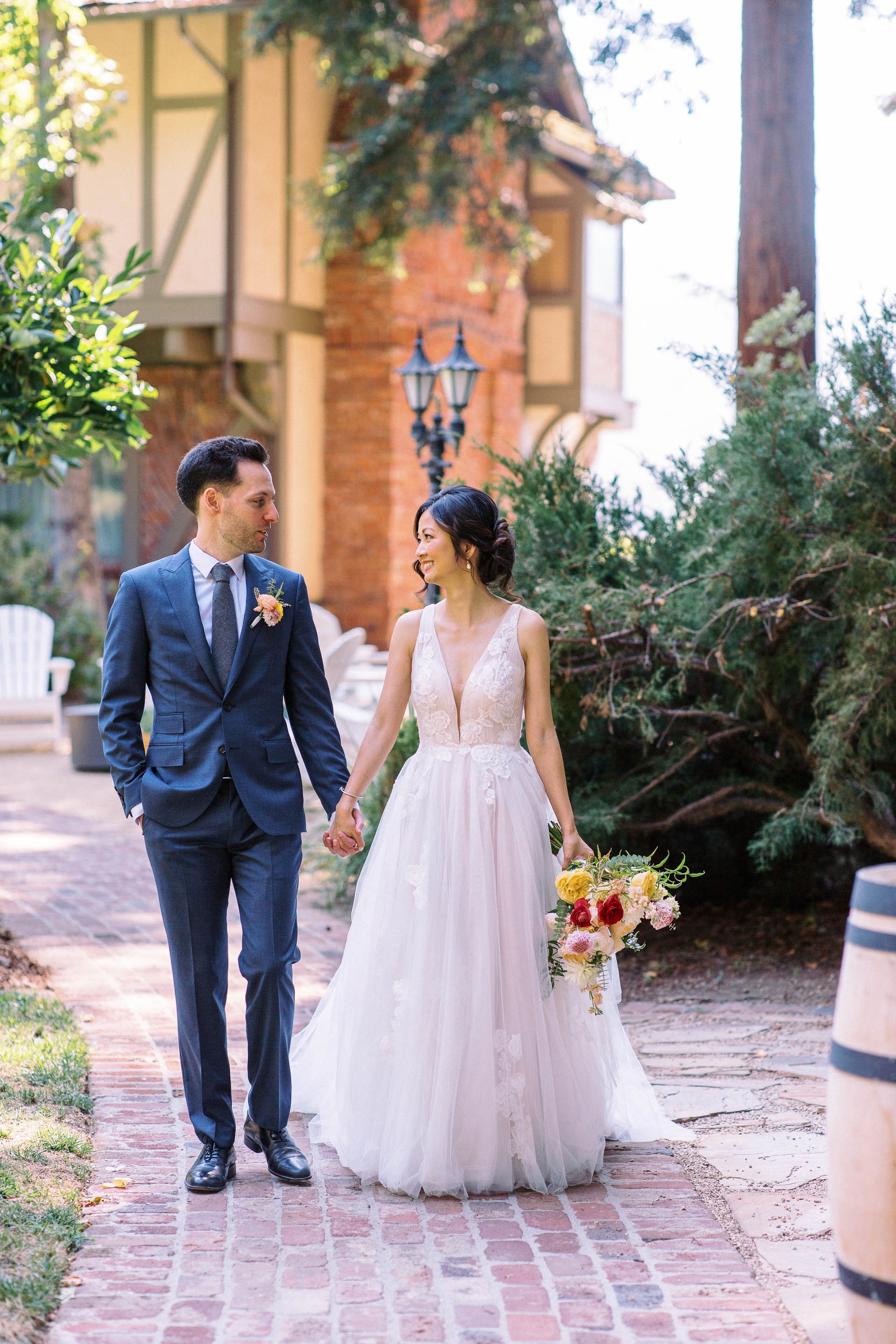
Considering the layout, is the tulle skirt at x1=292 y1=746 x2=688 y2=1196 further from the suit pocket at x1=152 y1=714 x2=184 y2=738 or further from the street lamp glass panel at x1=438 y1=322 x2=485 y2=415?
A: the street lamp glass panel at x1=438 y1=322 x2=485 y2=415

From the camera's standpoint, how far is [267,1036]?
4133 millimetres

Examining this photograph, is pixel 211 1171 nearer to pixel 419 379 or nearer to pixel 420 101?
pixel 419 379

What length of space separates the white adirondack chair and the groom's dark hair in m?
10.6

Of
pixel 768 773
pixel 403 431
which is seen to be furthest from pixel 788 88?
pixel 403 431

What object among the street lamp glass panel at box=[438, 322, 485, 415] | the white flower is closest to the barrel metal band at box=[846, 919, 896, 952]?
the white flower

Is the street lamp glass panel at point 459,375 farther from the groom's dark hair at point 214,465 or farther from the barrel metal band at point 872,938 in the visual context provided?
the barrel metal band at point 872,938

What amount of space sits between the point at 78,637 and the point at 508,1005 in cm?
1251

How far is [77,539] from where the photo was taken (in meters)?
16.1

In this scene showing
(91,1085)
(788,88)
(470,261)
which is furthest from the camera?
(470,261)

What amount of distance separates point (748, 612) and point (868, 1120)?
3.41m

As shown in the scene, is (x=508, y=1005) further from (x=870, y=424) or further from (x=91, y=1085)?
(x=870, y=424)

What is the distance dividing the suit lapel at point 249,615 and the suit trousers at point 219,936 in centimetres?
32

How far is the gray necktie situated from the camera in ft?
13.6

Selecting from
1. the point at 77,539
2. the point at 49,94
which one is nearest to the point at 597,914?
the point at 49,94
